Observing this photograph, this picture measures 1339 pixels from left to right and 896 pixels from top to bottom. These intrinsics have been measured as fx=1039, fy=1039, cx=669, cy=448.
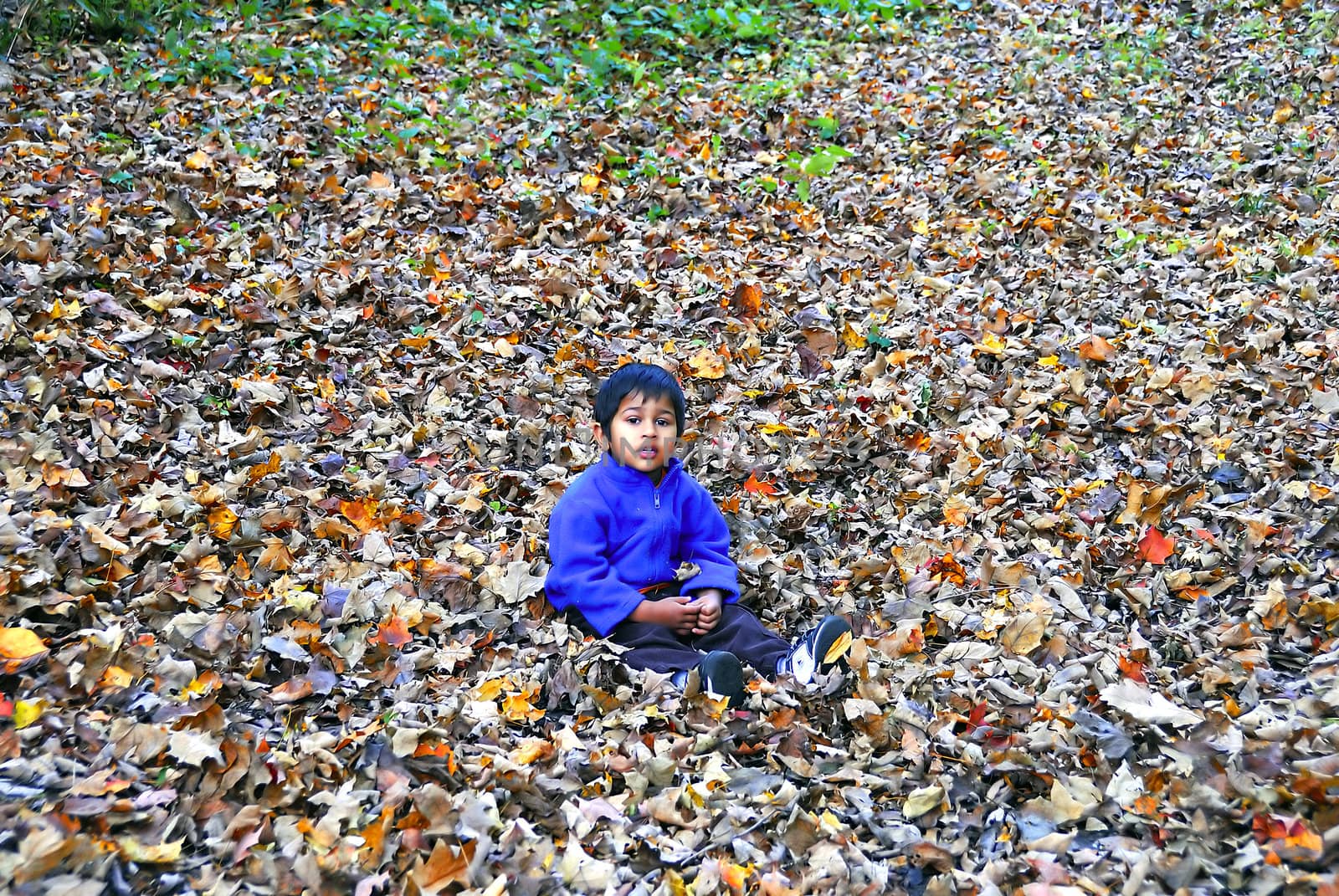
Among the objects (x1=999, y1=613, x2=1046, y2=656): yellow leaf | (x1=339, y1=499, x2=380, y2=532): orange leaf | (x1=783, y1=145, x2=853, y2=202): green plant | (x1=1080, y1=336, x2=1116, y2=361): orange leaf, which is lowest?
(x1=339, y1=499, x2=380, y2=532): orange leaf

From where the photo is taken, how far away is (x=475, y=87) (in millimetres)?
9453

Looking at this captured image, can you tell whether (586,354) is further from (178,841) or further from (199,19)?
(199,19)

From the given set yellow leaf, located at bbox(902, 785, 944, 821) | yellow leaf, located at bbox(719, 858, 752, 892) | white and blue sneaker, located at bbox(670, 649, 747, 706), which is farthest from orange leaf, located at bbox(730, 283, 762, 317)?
yellow leaf, located at bbox(719, 858, 752, 892)

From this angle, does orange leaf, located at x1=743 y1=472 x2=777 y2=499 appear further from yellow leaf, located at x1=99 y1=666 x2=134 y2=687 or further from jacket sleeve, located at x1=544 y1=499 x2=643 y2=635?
yellow leaf, located at x1=99 y1=666 x2=134 y2=687

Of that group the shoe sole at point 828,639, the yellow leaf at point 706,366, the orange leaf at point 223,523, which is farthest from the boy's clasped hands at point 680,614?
the yellow leaf at point 706,366

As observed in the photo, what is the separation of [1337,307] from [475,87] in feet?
23.1

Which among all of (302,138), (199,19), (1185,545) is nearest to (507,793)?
(1185,545)

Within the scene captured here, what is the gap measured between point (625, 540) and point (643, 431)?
482 millimetres

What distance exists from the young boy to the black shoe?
0.20 metres

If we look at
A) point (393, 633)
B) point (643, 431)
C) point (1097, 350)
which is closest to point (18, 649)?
point (393, 633)

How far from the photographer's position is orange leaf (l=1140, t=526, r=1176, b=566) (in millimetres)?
4504

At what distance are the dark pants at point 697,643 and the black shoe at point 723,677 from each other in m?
0.17

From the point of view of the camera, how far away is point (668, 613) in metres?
4.15

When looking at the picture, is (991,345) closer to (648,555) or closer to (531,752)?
(648,555)
